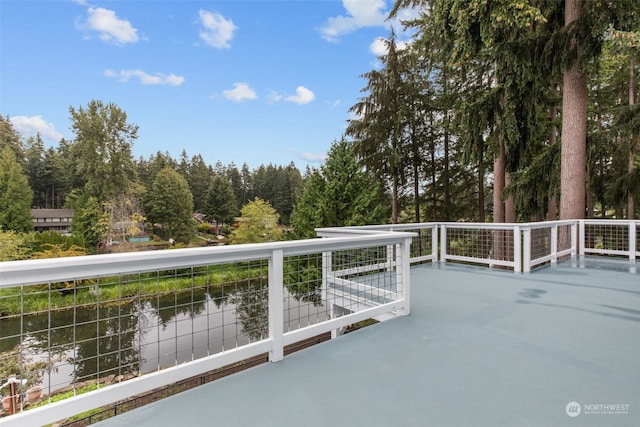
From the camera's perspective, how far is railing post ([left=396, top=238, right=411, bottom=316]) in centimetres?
303

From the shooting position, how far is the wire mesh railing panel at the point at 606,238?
248 inches

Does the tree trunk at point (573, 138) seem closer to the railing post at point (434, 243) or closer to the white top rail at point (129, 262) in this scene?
the railing post at point (434, 243)

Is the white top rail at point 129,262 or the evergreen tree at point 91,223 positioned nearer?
the white top rail at point 129,262

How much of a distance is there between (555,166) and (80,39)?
33625mm

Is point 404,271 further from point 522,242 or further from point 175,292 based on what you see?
point 522,242

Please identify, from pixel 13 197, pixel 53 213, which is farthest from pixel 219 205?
pixel 13 197

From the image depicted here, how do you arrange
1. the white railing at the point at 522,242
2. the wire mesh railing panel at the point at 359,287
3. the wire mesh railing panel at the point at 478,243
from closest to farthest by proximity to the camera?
the wire mesh railing panel at the point at 359,287 < the white railing at the point at 522,242 < the wire mesh railing panel at the point at 478,243

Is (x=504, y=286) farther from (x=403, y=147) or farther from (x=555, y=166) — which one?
(x=403, y=147)

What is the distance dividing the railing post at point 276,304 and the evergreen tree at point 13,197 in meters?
27.0

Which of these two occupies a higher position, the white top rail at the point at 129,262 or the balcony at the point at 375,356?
the white top rail at the point at 129,262

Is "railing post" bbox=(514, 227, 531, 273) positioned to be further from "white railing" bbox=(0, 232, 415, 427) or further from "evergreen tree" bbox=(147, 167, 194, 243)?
"evergreen tree" bbox=(147, 167, 194, 243)

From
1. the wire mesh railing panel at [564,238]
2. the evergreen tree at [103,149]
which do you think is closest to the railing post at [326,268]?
the wire mesh railing panel at [564,238]

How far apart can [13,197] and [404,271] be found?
28.8 metres

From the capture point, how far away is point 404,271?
9.99 ft
